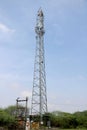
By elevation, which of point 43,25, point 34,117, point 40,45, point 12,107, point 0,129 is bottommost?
point 0,129

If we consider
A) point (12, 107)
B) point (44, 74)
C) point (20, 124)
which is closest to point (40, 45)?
point (44, 74)

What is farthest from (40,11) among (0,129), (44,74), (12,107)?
(12,107)

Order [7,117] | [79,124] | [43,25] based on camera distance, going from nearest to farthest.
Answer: [7,117], [43,25], [79,124]

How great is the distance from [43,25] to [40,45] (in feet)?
9.82

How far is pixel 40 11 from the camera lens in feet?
142

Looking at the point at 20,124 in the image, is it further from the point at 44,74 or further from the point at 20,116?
the point at 44,74

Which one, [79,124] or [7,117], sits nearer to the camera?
[7,117]

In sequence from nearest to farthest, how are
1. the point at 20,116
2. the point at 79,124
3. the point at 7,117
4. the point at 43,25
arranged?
the point at 20,116 → the point at 7,117 → the point at 43,25 → the point at 79,124

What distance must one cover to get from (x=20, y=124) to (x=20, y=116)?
937 millimetres

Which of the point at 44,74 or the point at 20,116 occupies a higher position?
the point at 44,74

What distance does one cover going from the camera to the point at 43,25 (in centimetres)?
4325

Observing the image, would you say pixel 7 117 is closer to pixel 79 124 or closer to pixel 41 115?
pixel 41 115

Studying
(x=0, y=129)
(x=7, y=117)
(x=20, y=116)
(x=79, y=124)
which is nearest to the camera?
(x=0, y=129)

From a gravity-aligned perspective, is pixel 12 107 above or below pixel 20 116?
above
